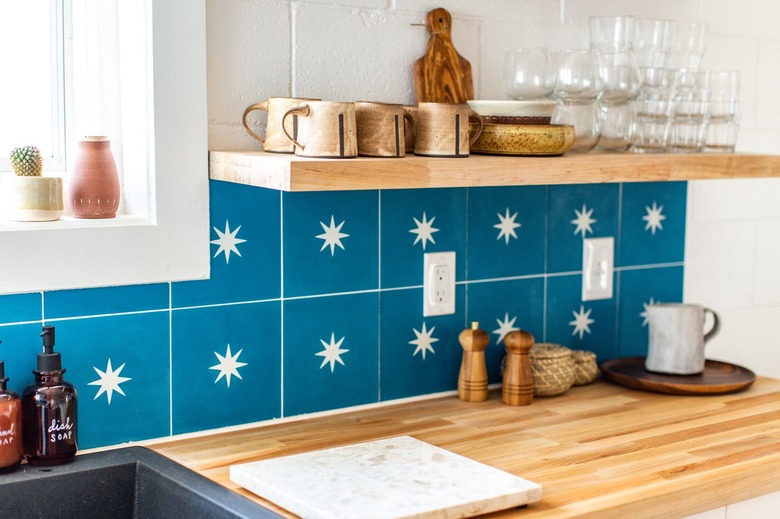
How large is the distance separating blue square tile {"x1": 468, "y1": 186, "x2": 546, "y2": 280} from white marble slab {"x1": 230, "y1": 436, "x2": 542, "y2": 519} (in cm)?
54

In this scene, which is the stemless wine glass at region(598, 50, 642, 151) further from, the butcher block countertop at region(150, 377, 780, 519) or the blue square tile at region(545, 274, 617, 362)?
the butcher block countertop at region(150, 377, 780, 519)

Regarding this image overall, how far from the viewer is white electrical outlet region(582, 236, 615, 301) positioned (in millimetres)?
2129

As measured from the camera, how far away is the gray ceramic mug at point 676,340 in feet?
6.67

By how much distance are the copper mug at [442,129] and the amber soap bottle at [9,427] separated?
71 cm

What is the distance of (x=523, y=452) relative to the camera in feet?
5.27

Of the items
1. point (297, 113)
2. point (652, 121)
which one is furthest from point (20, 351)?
point (652, 121)

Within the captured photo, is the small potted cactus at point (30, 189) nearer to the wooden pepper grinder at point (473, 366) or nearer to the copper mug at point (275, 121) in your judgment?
the copper mug at point (275, 121)

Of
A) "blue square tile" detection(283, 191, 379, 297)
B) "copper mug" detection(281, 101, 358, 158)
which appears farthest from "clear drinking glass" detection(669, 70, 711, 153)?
"copper mug" detection(281, 101, 358, 158)

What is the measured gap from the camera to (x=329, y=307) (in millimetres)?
1802

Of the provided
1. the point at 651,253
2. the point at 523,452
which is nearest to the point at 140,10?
the point at 523,452

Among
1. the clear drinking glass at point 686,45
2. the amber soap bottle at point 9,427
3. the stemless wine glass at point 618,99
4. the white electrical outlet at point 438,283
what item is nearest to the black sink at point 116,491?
the amber soap bottle at point 9,427

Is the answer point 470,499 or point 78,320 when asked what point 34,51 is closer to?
point 78,320

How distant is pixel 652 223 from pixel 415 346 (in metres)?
0.65

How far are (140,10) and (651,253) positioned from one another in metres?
1.22
